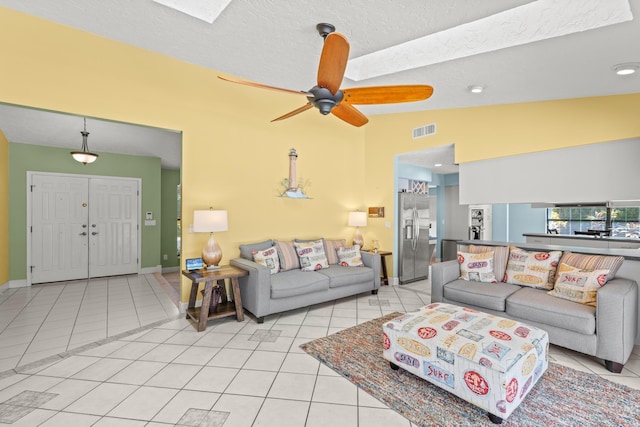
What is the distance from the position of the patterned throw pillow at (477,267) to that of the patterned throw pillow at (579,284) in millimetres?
637

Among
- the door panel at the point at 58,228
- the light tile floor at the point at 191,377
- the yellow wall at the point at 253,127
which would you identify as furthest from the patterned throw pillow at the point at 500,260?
the door panel at the point at 58,228

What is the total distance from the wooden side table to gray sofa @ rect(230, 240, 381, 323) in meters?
0.13

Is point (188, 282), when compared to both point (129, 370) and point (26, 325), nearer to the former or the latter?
point (129, 370)

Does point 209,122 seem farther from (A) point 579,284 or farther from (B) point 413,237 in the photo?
(A) point 579,284

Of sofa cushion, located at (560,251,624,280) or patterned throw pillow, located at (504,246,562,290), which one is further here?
patterned throw pillow, located at (504,246,562,290)

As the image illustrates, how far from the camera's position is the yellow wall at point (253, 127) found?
9.56ft

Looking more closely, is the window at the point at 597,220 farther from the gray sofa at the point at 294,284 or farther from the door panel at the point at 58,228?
the door panel at the point at 58,228

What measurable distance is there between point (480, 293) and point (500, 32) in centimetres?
250

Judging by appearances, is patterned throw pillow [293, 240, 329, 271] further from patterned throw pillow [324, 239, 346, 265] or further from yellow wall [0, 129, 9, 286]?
yellow wall [0, 129, 9, 286]

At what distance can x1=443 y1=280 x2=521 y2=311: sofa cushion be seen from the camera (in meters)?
2.97

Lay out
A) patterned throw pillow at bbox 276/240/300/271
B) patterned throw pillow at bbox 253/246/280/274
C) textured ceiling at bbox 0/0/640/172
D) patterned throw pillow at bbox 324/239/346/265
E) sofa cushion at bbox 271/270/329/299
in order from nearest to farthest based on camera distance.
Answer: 1. textured ceiling at bbox 0/0/640/172
2. sofa cushion at bbox 271/270/329/299
3. patterned throw pillow at bbox 253/246/280/274
4. patterned throw pillow at bbox 276/240/300/271
5. patterned throw pillow at bbox 324/239/346/265

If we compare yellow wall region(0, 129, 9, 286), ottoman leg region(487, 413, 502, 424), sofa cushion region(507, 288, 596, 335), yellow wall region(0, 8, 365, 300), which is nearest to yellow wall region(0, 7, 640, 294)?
yellow wall region(0, 8, 365, 300)

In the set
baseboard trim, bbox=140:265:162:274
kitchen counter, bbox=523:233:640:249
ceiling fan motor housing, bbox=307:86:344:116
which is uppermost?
ceiling fan motor housing, bbox=307:86:344:116

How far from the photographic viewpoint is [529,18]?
225 cm
